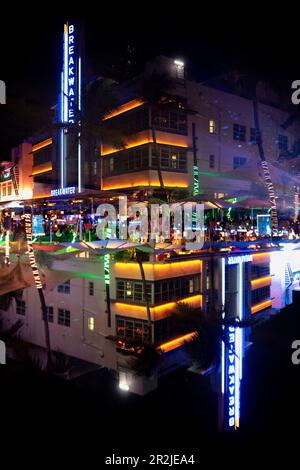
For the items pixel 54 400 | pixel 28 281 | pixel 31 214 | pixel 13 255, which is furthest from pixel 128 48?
pixel 54 400

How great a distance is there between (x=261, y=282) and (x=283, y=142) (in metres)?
11.0

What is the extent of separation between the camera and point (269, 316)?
2300 centimetres

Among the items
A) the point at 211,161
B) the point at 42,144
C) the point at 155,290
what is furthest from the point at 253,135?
the point at 42,144

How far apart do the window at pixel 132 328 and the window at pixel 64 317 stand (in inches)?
134

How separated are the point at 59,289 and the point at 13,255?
3.17 m

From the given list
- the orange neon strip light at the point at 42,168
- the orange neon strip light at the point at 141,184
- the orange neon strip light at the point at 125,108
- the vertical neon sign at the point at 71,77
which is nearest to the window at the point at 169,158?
the orange neon strip light at the point at 141,184

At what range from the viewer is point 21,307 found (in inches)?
920

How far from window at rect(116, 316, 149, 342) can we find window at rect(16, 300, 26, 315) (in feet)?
25.7

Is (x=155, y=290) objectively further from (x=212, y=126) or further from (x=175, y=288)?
(x=212, y=126)

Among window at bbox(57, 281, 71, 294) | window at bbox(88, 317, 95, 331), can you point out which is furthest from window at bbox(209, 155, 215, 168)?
window at bbox(88, 317, 95, 331)

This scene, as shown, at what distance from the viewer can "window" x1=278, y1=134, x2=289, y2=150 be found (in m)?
27.5

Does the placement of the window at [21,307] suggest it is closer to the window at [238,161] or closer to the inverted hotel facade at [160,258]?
the inverted hotel facade at [160,258]

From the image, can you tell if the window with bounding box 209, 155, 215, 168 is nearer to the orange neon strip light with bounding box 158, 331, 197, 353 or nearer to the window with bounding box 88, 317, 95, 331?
the orange neon strip light with bounding box 158, 331, 197, 353

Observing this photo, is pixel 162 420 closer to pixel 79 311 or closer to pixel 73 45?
pixel 79 311
